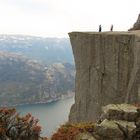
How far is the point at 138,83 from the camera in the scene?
54219 millimetres

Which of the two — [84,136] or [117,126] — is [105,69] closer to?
[84,136]

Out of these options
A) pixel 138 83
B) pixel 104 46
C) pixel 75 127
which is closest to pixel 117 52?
pixel 104 46

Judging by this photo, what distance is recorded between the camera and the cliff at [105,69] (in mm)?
57281

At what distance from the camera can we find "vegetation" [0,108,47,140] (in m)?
35.6

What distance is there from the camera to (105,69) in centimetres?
6138

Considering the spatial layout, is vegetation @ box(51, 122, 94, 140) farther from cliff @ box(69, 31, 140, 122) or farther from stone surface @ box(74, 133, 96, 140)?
cliff @ box(69, 31, 140, 122)

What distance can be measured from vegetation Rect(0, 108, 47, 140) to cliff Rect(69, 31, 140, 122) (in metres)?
20.9

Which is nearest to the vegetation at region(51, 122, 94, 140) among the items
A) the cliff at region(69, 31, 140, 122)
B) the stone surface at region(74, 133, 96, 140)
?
the stone surface at region(74, 133, 96, 140)

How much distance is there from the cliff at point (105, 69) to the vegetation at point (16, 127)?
20891 mm

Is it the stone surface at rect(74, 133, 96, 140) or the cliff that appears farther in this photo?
the cliff

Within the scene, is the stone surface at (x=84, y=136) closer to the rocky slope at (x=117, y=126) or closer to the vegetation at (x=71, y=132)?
the rocky slope at (x=117, y=126)

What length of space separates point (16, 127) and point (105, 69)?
91.4 feet

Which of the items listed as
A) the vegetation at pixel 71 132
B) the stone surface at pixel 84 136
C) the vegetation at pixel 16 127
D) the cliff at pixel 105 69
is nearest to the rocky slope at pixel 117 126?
the stone surface at pixel 84 136

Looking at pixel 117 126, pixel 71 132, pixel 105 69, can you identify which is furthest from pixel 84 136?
pixel 105 69
